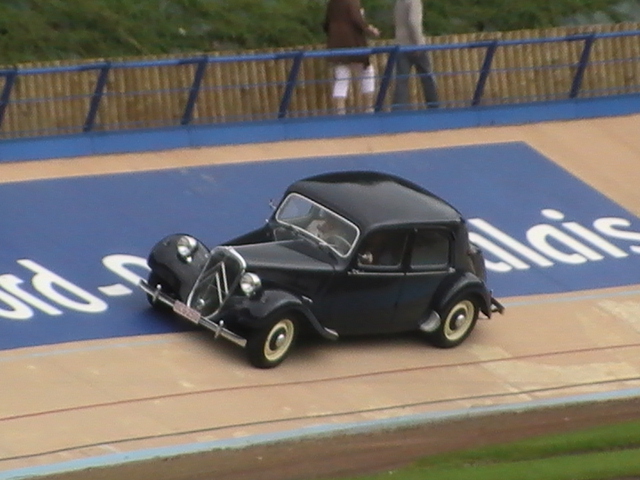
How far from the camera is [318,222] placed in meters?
14.9

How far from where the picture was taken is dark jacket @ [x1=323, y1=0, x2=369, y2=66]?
20953 mm

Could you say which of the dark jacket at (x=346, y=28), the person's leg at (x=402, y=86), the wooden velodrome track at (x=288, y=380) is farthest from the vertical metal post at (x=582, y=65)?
the wooden velodrome track at (x=288, y=380)

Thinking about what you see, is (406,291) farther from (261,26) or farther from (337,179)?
(261,26)

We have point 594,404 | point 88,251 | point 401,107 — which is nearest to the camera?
point 594,404

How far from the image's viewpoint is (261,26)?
78.0 feet

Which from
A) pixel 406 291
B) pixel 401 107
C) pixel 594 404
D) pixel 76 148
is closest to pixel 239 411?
pixel 406 291

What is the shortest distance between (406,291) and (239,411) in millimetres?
2504

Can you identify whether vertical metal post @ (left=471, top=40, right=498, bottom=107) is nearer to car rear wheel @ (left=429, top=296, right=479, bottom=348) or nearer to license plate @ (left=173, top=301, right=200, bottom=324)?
car rear wheel @ (left=429, top=296, right=479, bottom=348)

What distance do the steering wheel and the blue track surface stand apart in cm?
175

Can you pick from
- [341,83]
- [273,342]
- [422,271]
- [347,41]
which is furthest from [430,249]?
[347,41]

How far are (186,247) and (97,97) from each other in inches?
190

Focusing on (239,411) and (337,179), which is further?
(337,179)

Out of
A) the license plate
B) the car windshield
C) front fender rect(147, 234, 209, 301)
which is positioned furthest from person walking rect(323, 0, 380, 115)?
the license plate

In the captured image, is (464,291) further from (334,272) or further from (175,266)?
(175,266)
